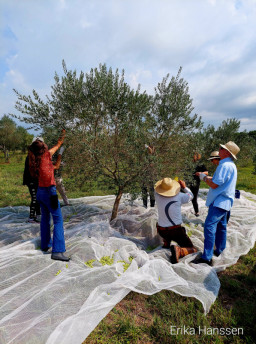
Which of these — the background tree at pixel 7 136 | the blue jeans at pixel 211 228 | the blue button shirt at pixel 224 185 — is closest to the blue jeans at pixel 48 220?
the blue jeans at pixel 211 228

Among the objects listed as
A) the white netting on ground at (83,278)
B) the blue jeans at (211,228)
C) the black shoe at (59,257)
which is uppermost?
the blue jeans at (211,228)

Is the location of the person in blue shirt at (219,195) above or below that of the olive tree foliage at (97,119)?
below

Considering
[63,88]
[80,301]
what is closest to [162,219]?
[80,301]

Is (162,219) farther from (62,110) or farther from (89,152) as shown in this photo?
(62,110)

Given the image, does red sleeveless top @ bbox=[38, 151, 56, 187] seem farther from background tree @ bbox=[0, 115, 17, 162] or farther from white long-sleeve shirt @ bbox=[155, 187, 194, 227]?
background tree @ bbox=[0, 115, 17, 162]

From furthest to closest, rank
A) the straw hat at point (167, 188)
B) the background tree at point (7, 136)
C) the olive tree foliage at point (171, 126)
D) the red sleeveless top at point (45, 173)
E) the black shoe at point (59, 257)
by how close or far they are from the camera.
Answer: the background tree at point (7, 136) → the olive tree foliage at point (171, 126) → the straw hat at point (167, 188) → the red sleeveless top at point (45, 173) → the black shoe at point (59, 257)

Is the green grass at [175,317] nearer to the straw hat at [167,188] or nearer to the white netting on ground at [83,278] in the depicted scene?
the white netting on ground at [83,278]

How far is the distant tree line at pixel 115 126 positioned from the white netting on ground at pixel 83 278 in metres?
1.53

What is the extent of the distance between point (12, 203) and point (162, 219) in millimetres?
7703

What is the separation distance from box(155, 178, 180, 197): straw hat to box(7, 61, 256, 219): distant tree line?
98 cm

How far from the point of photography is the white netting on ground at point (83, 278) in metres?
2.67

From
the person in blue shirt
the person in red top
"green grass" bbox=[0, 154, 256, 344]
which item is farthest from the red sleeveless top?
the person in blue shirt

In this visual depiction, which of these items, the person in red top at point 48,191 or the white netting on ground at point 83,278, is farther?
the person in red top at point 48,191

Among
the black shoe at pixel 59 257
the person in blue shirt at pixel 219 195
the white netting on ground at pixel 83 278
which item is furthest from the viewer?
the person in blue shirt at pixel 219 195
